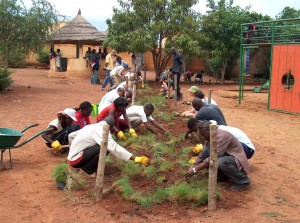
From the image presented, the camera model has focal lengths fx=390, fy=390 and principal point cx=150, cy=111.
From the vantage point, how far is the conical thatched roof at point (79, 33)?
24.1m

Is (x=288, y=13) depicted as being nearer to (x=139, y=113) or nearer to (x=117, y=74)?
(x=117, y=74)

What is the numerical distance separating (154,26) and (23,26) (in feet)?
21.1

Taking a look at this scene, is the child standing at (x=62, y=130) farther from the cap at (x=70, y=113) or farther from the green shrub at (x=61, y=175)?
the green shrub at (x=61, y=175)

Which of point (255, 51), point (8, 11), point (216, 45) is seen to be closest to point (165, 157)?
point (8, 11)

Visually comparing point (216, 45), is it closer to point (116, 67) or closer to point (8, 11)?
point (116, 67)

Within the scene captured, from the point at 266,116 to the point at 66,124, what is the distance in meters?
6.66

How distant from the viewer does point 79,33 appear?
80.1ft

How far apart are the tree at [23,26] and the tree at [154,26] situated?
4257mm

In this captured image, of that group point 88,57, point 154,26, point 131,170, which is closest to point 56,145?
point 131,170

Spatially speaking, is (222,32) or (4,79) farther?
(222,32)

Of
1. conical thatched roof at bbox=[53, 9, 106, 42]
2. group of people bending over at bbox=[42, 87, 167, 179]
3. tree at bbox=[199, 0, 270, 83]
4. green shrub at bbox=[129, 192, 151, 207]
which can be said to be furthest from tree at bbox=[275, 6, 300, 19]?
green shrub at bbox=[129, 192, 151, 207]

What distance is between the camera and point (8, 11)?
14703 millimetres

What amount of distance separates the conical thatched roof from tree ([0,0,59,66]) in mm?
7673

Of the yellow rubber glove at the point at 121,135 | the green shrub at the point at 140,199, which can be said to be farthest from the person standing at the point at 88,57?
the green shrub at the point at 140,199
